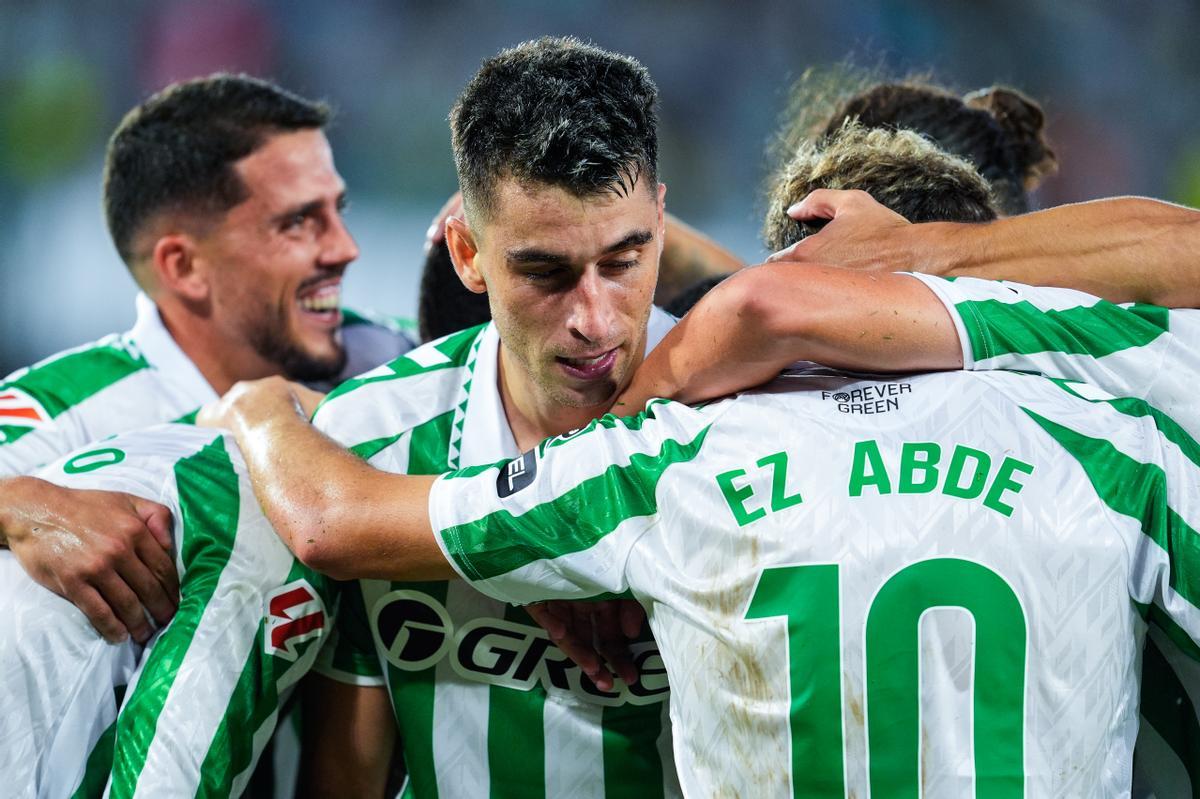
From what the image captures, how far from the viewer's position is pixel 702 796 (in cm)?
145

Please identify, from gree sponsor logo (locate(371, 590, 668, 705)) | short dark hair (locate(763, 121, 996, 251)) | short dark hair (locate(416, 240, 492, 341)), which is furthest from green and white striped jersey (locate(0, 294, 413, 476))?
short dark hair (locate(763, 121, 996, 251))

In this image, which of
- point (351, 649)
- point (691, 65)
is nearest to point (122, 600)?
point (351, 649)

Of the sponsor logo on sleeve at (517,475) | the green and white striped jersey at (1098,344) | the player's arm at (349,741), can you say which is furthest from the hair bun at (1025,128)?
the player's arm at (349,741)

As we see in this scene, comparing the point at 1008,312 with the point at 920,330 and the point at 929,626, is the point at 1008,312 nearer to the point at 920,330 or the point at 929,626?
the point at 920,330

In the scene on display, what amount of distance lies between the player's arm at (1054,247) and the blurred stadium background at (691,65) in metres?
4.52

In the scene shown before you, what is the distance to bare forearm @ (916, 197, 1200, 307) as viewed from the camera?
1503 millimetres

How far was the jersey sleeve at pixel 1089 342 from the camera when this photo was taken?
4.72 ft

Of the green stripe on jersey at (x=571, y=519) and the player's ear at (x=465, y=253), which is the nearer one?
the green stripe on jersey at (x=571, y=519)

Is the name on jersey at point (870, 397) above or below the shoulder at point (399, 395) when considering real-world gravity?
below

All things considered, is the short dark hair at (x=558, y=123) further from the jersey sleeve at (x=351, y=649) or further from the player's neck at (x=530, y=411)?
the jersey sleeve at (x=351, y=649)

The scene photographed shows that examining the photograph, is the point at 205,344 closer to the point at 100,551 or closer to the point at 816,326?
the point at 100,551

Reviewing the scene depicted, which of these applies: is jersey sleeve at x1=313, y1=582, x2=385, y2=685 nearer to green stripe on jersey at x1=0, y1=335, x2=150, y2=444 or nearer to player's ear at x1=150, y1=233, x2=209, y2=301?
green stripe on jersey at x1=0, y1=335, x2=150, y2=444

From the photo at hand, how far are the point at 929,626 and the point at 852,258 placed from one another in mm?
516

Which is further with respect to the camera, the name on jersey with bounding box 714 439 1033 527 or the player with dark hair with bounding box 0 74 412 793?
the player with dark hair with bounding box 0 74 412 793
